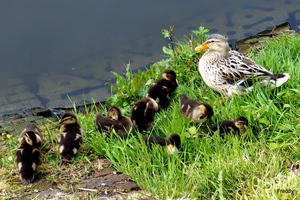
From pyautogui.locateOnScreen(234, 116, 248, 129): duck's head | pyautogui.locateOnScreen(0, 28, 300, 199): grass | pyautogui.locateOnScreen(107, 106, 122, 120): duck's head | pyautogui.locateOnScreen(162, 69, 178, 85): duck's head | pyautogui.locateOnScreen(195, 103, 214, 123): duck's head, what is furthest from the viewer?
pyautogui.locateOnScreen(162, 69, 178, 85): duck's head

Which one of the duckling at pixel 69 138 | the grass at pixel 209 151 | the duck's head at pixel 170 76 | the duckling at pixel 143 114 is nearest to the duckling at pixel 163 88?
the duck's head at pixel 170 76

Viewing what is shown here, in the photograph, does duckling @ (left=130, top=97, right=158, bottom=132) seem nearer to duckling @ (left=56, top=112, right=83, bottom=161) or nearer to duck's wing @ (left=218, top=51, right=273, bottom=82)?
duckling @ (left=56, top=112, right=83, bottom=161)

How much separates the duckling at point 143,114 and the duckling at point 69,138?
28.4 inches

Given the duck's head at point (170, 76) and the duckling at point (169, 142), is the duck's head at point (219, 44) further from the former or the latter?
the duckling at point (169, 142)

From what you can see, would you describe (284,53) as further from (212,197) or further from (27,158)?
(27,158)

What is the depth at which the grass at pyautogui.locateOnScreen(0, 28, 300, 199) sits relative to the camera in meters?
2.84

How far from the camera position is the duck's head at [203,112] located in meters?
3.68

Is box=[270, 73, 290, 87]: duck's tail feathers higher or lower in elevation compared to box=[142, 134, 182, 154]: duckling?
higher

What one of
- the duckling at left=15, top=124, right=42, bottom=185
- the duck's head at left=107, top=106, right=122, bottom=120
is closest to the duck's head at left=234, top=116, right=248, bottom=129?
the duck's head at left=107, top=106, right=122, bottom=120

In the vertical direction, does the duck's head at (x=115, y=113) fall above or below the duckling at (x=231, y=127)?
above

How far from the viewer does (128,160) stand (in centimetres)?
330

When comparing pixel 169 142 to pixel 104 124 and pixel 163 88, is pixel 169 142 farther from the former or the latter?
pixel 163 88

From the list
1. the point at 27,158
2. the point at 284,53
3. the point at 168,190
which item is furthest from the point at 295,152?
the point at 27,158

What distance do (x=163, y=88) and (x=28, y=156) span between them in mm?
1967
